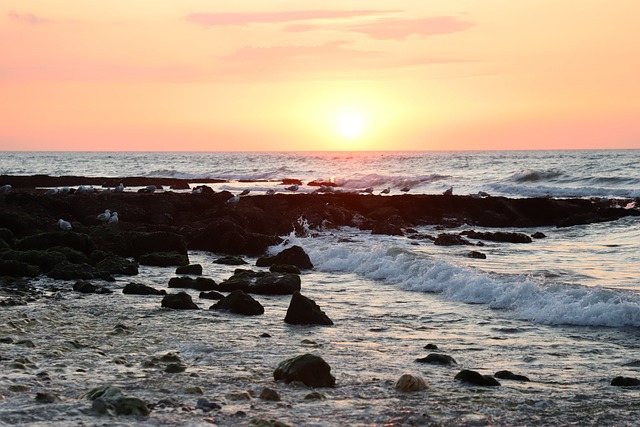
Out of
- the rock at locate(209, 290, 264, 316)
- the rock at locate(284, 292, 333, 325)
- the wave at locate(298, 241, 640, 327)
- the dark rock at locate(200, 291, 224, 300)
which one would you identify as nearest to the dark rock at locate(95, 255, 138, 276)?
the dark rock at locate(200, 291, 224, 300)

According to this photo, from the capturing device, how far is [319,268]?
19812 mm

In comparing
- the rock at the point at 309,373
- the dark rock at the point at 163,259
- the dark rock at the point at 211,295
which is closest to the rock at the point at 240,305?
the dark rock at the point at 211,295

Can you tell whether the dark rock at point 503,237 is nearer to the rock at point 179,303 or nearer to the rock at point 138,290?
the rock at point 138,290

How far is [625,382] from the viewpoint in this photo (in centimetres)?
843

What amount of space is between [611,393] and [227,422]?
3959mm

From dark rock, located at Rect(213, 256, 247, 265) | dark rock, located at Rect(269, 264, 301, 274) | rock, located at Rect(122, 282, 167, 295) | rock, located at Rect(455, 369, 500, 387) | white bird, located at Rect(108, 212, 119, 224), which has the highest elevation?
white bird, located at Rect(108, 212, 119, 224)

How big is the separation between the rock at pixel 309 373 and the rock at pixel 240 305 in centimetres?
431

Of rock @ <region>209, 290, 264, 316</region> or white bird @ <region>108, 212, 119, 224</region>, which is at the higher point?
white bird @ <region>108, 212, 119, 224</region>

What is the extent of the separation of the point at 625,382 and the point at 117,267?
38.1 feet

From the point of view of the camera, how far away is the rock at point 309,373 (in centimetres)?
812

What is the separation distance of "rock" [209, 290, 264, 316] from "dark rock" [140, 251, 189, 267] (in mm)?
6366

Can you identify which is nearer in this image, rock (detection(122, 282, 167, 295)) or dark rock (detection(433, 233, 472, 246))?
rock (detection(122, 282, 167, 295))

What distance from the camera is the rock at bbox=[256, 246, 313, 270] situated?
1945 centimetres

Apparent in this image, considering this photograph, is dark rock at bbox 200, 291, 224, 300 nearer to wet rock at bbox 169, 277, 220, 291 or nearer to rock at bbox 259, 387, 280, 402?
wet rock at bbox 169, 277, 220, 291
